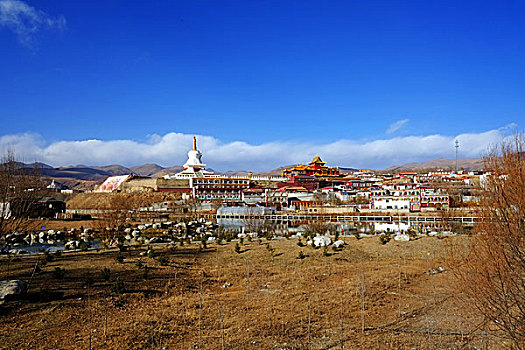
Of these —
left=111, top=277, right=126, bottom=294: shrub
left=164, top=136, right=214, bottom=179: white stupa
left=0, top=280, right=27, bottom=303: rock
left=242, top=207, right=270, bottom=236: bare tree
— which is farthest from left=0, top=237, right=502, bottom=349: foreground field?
left=164, top=136, right=214, bottom=179: white stupa

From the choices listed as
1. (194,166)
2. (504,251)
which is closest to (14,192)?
(504,251)

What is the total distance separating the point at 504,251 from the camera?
19.8 feet

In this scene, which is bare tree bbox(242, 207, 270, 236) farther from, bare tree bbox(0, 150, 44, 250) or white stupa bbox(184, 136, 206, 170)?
white stupa bbox(184, 136, 206, 170)

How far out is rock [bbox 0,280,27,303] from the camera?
35.1 ft

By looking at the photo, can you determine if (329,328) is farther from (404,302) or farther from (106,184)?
(106,184)

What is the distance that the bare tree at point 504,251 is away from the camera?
581 cm

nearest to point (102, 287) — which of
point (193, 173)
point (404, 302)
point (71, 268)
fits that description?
point (71, 268)

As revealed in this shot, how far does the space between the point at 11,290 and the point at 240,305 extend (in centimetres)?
650

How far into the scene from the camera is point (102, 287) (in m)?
12.8

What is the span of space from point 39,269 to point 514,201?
1541 cm

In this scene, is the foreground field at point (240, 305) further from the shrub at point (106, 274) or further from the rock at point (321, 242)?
the rock at point (321, 242)

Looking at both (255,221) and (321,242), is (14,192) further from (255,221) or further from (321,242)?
(255,221)

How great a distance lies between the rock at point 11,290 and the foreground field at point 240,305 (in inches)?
14.0

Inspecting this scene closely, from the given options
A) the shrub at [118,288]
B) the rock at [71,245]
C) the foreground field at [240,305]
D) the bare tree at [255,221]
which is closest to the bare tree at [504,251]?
the foreground field at [240,305]
